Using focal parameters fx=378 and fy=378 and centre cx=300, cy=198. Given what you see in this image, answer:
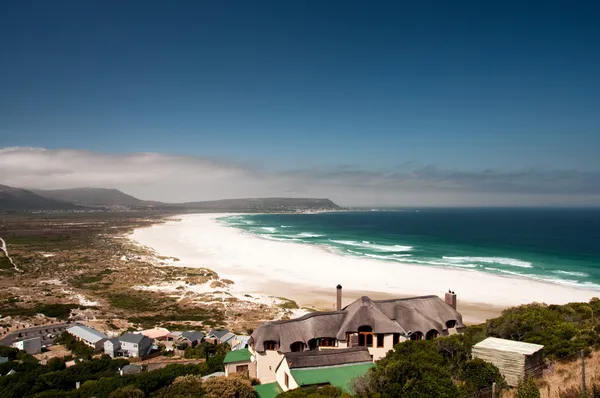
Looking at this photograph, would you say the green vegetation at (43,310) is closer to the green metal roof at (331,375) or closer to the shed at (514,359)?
the green metal roof at (331,375)

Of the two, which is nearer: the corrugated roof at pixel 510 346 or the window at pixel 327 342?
the corrugated roof at pixel 510 346

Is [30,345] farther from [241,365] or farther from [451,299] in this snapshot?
[451,299]

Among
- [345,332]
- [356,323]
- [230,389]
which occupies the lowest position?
[230,389]

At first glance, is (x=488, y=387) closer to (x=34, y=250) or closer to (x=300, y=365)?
(x=300, y=365)

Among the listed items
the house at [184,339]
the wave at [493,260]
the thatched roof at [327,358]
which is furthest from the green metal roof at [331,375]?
the wave at [493,260]

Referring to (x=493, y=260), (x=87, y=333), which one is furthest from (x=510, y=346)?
(x=493, y=260)
